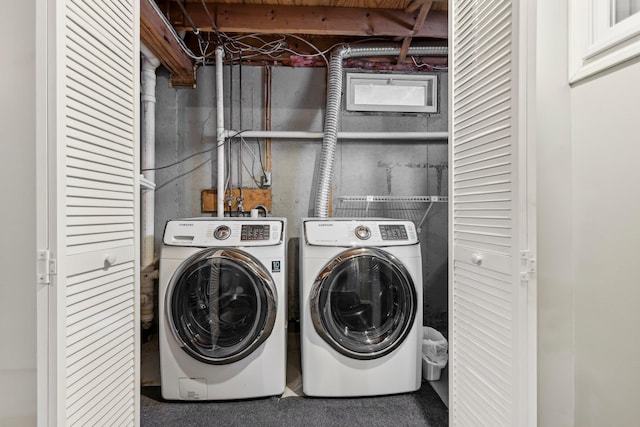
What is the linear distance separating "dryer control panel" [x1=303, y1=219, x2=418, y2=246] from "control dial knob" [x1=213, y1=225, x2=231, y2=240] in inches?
16.8

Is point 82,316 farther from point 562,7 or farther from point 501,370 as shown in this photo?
point 562,7

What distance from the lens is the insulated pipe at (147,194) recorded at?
238 cm

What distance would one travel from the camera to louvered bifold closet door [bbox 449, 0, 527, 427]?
3.19 feet

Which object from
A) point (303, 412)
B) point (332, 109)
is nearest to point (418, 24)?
point (332, 109)

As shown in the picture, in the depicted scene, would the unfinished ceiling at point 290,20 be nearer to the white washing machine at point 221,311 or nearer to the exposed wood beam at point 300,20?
the exposed wood beam at point 300,20

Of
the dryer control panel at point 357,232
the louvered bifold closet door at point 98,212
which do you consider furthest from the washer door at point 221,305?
the louvered bifold closet door at point 98,212

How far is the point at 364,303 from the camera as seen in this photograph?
1903 millimetres

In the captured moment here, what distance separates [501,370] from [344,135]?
193cm

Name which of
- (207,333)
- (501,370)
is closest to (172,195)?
(207,333)

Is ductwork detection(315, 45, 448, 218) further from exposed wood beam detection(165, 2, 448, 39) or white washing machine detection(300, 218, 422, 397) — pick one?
white washing machine detection(300, 218, 422, 397)

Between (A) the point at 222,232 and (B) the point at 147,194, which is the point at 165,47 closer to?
(B) the point at 147,194

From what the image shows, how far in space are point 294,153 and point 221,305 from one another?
4.41 ft

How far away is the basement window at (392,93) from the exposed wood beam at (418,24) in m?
0.19

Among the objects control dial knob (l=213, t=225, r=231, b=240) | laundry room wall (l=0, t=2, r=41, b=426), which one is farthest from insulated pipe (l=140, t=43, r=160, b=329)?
laundry room wall (l=0, t=2, r=41, b=426)
